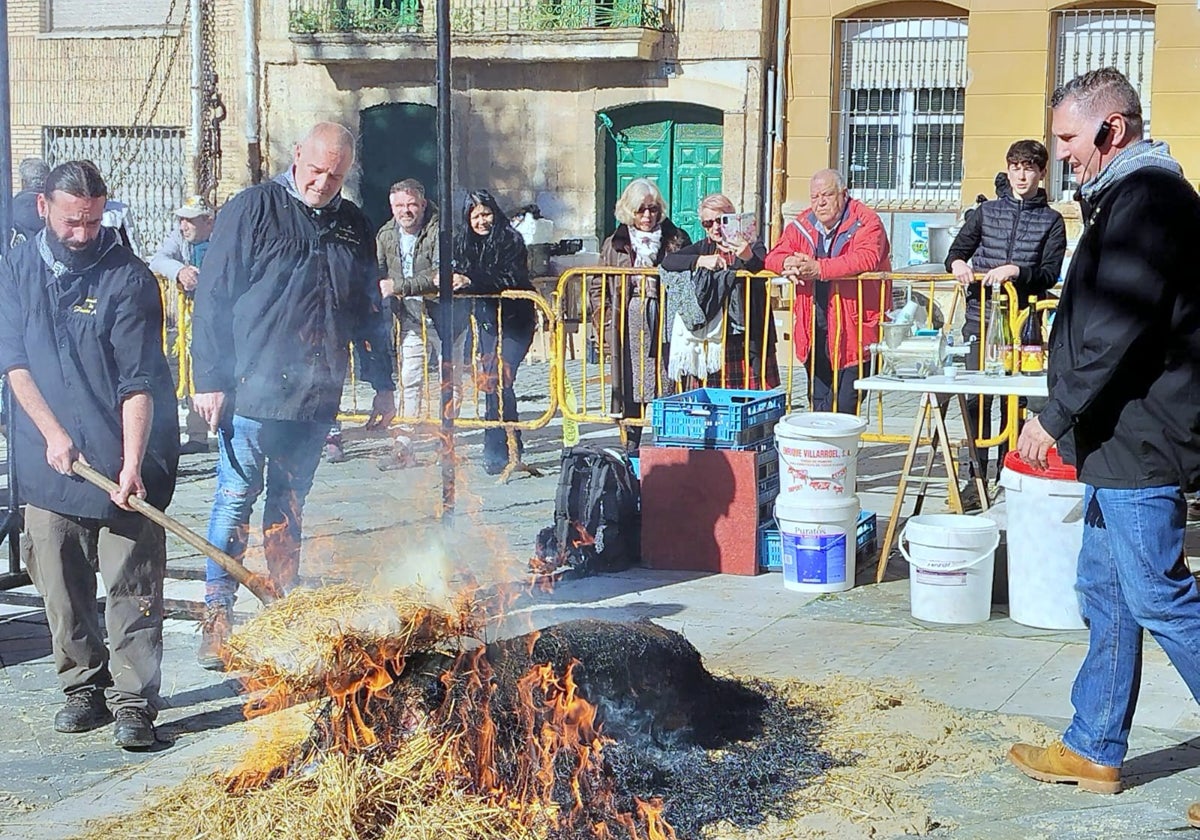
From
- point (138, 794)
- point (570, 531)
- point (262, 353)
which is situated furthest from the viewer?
point (570, 531)

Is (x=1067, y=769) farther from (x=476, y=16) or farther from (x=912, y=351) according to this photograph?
(x=476, y=16)

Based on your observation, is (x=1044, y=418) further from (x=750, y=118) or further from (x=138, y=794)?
(x=750, y=118)

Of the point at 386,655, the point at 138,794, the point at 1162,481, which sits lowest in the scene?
the point at 138,794

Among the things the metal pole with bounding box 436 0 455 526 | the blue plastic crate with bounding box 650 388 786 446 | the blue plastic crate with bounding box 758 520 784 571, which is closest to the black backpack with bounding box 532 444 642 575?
the blue plastic crate with bounding box 650 388 786 446

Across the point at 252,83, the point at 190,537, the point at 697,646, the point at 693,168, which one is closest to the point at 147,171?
the point at 252,83

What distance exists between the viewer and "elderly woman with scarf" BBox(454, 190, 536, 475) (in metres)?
10.4

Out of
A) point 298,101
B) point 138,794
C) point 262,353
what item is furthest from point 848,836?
point 298,101

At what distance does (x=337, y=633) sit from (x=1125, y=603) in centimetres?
231

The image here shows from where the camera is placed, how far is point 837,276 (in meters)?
9.01

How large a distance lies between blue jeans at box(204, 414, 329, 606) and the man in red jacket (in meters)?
3.52

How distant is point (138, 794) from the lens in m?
4.85

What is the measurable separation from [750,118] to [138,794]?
15.3 meters

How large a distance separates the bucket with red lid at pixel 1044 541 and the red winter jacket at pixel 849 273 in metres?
2.47

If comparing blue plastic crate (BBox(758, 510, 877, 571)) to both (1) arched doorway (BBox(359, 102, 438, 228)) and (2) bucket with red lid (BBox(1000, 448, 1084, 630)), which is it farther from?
(1) arched doorway (BBox(359, 102, 438, 228))
